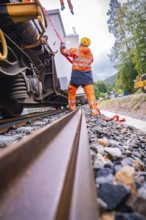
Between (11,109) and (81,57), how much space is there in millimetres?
2512

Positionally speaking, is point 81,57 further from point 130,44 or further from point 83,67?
point 130,44

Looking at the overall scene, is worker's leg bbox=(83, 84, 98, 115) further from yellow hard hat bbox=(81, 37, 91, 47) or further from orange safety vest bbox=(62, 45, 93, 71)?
yellow hard hat bbox=(81, 37, 91, 47)

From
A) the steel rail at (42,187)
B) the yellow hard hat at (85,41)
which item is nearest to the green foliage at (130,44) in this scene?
the yellow hard hat at (85,41)

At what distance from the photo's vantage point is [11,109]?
174 inches

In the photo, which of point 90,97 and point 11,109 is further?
point 90,97

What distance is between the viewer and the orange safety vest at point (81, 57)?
18.2 ft

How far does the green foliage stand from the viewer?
22.2m

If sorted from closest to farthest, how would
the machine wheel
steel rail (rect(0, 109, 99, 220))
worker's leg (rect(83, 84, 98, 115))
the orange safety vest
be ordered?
1. steel rail (rect(0, 109, 99, 220))
2. the machine wheel
3. the orange safety vest
4. worker's leg (rect(83, 84, 98, 115))

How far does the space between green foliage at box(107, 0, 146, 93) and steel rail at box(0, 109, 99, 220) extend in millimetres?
23026

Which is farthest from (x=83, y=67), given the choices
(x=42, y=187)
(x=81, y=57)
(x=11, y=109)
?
(x=42, y=187)

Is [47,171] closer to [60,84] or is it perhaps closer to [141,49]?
[60,84]

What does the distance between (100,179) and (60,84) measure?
21.3ft

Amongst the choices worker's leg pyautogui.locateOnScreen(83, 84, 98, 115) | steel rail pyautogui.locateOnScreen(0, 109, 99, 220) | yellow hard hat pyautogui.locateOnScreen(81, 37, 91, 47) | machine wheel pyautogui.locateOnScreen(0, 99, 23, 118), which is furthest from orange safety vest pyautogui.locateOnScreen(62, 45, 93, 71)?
steel rail pyautogui.locateOnScreen(0, 109, 99, 220)

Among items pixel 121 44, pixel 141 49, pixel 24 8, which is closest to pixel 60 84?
pixel 24 8
